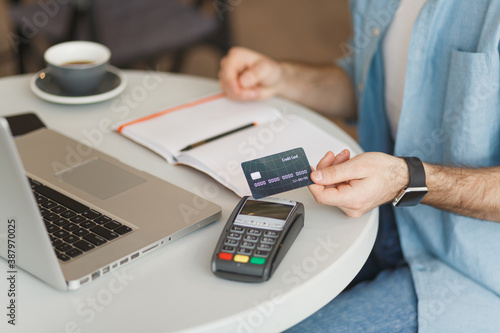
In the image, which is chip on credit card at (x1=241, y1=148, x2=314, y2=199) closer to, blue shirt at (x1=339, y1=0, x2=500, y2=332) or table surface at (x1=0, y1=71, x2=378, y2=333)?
table surface at (x1=0, y1=71, x2=378, y2=333)

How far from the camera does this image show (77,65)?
120 cm

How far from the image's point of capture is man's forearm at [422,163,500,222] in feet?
3.13

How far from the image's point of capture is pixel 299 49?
327 centimetres

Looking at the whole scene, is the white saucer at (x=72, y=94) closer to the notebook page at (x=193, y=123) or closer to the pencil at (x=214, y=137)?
the notebook page at (x=193, y=123)

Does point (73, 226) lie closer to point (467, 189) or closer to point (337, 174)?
point (337, 174)

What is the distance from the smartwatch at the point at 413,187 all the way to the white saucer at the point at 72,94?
0.61m

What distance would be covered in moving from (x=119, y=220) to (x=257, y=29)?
112 inches

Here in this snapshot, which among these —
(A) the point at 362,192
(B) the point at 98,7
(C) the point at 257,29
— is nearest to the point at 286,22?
(C) the point at 257,29

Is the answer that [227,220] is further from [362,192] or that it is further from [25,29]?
[25,29]

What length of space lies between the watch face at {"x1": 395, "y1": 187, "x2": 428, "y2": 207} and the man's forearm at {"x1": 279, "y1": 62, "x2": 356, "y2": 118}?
0.48 meters

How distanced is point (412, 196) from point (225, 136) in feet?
1.11

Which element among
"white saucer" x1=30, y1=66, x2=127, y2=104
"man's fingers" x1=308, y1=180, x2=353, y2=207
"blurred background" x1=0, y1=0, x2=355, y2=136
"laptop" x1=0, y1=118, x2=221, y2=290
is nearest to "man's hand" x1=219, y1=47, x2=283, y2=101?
"white saucer" x1=30, y1=66, x2=127, y2=104

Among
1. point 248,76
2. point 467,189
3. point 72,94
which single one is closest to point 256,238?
point 467,189

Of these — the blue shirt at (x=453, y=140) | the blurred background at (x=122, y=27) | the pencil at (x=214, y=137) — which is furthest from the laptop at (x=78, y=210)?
the blurred background at (x=122, y=27)
